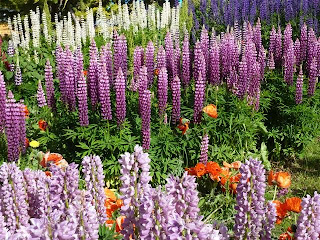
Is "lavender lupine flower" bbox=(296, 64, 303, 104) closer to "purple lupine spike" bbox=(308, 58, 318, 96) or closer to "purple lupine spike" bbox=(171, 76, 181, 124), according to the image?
"purple lupine spike" bbox=(308, 58, 318, 96)

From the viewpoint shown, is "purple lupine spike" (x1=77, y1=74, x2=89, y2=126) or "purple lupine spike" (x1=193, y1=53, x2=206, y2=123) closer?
"purple lupine spike" (x1=77, y1=74, x2=89, y2=126)

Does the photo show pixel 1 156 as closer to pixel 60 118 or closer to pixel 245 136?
pixel 60 118

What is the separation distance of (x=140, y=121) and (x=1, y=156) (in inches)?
63.3

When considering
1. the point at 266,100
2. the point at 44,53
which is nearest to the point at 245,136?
the point at 266,100

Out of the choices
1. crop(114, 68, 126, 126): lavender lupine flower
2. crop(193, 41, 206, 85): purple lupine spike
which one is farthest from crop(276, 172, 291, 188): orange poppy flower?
crop(193, 41, 206, 85): purple lupine spike

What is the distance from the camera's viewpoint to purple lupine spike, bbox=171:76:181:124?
5.23m

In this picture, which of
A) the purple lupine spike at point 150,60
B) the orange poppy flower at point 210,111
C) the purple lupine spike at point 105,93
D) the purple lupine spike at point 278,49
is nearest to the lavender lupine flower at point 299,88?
the purple lupine spike at point 278,49

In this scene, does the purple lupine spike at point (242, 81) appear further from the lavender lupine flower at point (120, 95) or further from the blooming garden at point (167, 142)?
the lavender lupine flower at point (120, 95)

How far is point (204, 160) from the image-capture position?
484cm

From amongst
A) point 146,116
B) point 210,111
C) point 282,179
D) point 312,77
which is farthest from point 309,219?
point 312,77

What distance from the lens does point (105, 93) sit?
495 centimetres

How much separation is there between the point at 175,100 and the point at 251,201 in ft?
10.2

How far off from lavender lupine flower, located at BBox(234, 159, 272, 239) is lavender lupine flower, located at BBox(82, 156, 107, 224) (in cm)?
73

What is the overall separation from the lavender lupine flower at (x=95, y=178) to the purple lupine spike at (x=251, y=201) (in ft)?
2.39
